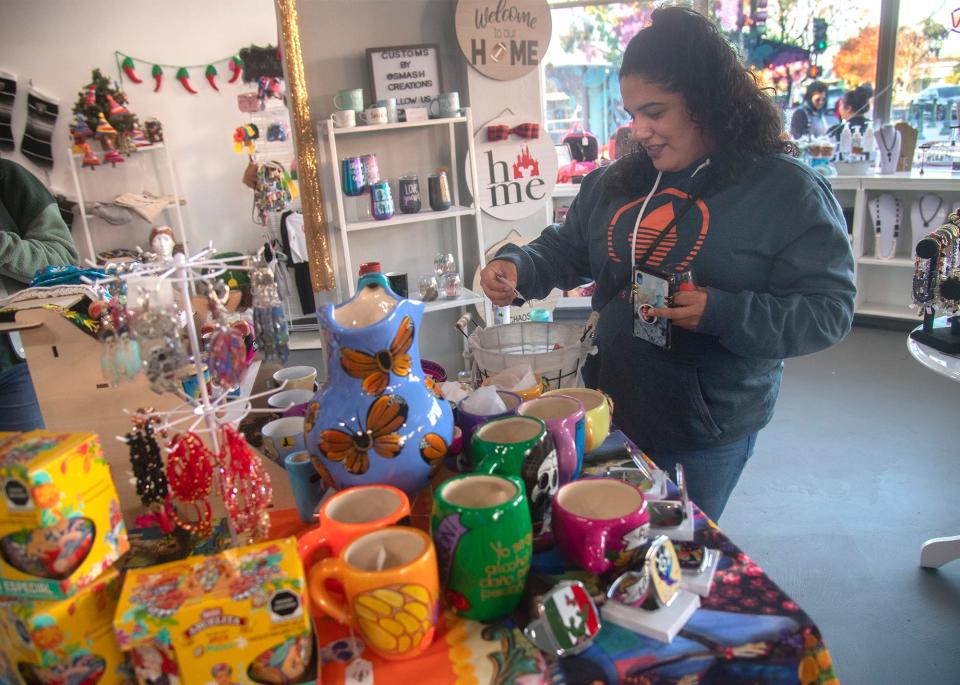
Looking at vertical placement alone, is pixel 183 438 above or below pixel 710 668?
above

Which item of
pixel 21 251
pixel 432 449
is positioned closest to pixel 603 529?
pixel 432 449

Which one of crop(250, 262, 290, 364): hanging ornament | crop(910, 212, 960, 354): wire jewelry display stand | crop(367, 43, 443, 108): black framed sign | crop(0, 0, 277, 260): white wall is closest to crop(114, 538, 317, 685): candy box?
crop(250, 262, 290, 364): hanging ornament

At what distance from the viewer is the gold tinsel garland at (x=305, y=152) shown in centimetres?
270

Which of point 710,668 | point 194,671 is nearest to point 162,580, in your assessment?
point 194,671

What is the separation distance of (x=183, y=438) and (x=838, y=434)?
2.98m

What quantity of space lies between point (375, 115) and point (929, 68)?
3706 millimetres

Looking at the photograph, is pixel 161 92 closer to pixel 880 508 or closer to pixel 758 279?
pixel 758 279

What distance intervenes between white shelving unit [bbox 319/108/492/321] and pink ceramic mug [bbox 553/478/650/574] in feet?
6.97

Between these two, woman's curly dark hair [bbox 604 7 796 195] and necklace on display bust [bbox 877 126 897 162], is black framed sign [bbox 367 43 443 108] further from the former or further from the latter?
necklace on display bust [bbox 877 126 897 162]

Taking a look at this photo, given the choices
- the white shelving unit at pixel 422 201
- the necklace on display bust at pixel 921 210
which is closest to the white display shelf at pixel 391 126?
the white shelving unit at pixel 422 201

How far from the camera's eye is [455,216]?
Result: 3.25 metres

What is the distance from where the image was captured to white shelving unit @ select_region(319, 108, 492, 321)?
2934 mm

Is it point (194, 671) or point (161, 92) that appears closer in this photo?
point (194, 671)

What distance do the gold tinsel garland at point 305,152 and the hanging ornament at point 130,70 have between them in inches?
65.6
